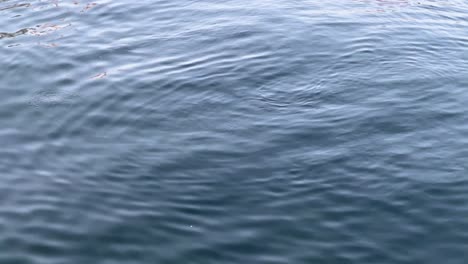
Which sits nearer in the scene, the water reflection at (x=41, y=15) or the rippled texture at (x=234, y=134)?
the rippled texture at (x=234, y=134)

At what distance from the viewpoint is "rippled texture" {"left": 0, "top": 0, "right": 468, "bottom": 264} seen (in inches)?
293

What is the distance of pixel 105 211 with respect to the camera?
309 inches

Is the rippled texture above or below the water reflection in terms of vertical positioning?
below

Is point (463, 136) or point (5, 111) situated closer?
point (463, 136)

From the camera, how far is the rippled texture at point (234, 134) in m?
7.43

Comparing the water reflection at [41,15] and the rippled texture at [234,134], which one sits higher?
the water reflection at [41,15]

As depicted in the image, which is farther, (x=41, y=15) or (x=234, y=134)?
(x=41, y=15)

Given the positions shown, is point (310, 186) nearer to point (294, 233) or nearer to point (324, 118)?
point (294, 233)

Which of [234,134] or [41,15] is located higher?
[41,15]

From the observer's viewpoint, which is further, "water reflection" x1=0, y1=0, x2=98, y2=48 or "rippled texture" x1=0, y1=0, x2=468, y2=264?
"water reflection" x1=0, y1=0, x2=98, y2=48

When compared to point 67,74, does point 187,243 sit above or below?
below

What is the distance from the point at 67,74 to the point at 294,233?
6.03m

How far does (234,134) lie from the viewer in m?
9.59

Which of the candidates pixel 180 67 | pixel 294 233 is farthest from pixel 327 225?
pixel 180 67
